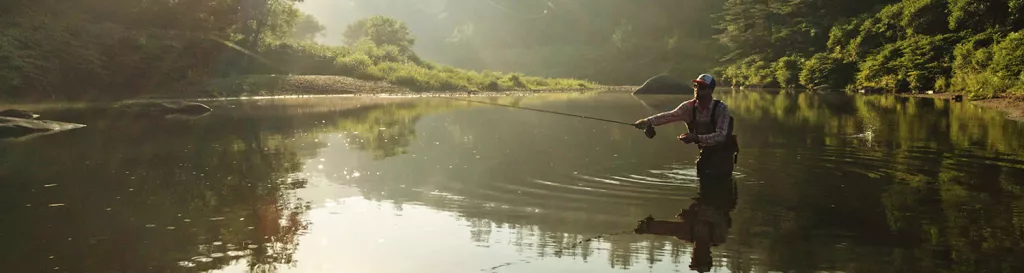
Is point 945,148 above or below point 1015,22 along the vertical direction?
below

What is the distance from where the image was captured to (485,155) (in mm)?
16859

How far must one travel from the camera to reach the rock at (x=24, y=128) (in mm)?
22342

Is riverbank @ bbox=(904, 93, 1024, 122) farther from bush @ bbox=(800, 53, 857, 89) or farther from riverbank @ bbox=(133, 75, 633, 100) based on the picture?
riverbank @ bbox=(133, 75, 633, 100)

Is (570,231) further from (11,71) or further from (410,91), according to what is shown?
(410,91)

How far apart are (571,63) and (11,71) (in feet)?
265

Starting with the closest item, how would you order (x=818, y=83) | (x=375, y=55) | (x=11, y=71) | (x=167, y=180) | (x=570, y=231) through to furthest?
1. (x=570, y=231)
2. (x=167, y=180)
3. (x=11, y=71)
4. (x=818, y=83)
5. (x=375, y=55)

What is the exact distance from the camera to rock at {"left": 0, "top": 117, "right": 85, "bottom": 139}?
880 inches

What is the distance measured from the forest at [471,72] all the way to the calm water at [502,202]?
17.3 metres

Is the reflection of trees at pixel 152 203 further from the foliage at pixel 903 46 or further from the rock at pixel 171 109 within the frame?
the foliage at pixel 903 46

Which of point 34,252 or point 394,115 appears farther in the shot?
point 394,115

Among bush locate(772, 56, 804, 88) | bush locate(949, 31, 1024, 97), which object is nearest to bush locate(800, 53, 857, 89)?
bush locate(772, 56, 804, 88)

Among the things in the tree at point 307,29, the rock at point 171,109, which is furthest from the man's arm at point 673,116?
the tree at point 307,29

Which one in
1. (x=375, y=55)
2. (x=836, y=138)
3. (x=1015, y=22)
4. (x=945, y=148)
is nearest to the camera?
(x=945, y=148)

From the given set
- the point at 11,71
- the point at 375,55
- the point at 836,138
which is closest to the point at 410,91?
the point at 375,55
